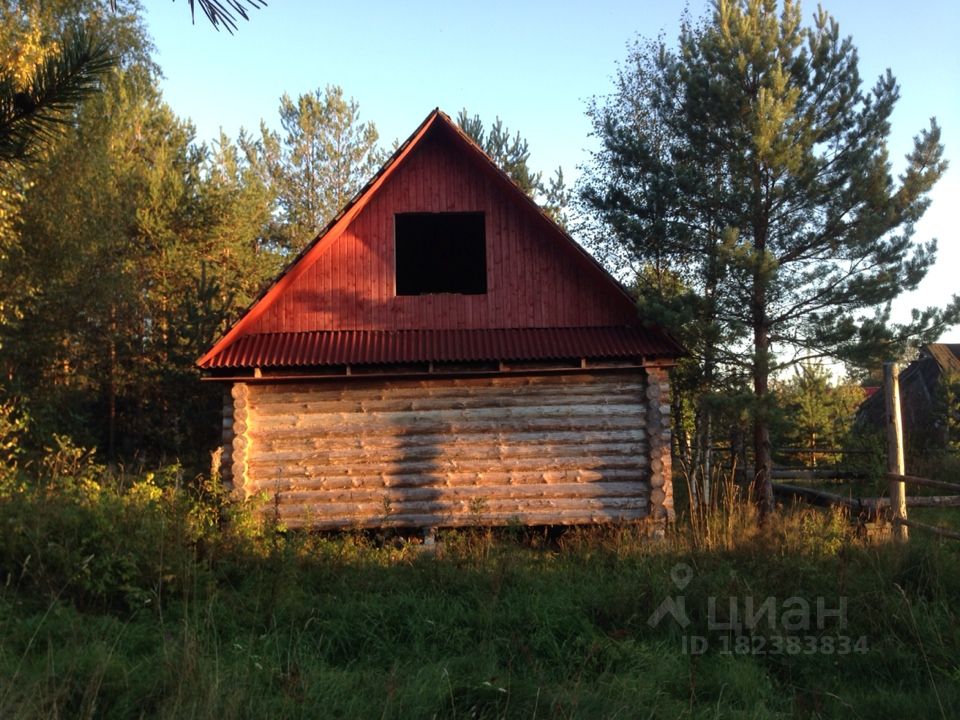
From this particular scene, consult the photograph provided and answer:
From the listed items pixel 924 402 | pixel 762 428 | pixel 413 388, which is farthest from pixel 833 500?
pixel 924 402

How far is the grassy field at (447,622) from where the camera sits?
4977mm

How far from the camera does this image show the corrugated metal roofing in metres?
11.2

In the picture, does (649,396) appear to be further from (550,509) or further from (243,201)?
(243,201)

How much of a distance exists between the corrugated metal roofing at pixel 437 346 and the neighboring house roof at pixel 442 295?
0.03 metres

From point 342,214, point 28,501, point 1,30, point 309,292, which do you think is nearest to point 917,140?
point 342,214

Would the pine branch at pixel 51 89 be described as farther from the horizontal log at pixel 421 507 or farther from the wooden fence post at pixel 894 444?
the wooden fence post at pixel 894 444

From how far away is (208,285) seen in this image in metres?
20.0

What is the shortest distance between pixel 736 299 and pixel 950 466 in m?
9.12

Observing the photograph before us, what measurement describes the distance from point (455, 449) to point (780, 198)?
23.3 ft

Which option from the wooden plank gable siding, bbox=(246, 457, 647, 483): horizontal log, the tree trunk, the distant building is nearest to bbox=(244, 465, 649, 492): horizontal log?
bbox=(246, 457, 647, 483): horizontal log

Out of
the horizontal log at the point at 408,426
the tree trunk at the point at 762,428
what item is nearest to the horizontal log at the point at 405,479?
the horizontal log at the point at 408,426

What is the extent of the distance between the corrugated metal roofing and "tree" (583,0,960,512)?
6.33 ft

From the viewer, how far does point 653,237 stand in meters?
13.6

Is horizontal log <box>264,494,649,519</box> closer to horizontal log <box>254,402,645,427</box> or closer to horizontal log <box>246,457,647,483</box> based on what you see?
horizontal log <box>246,457,647,483</box>
